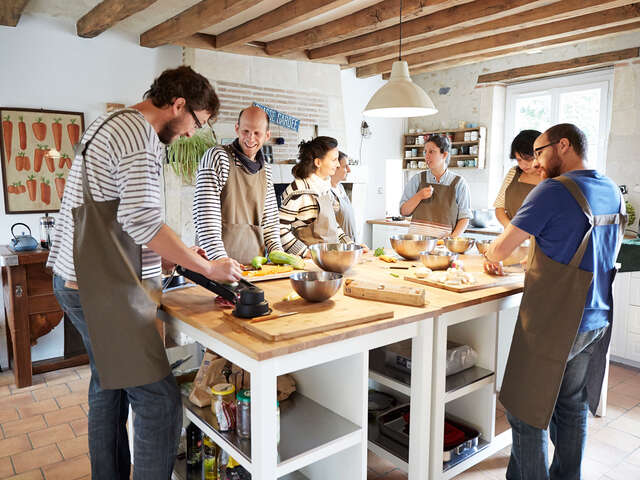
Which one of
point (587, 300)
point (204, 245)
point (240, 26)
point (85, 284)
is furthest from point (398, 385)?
point (240, 26)

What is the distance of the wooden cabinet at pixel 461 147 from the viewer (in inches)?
241

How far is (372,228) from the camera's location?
267 inches

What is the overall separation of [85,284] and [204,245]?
2.67 ft

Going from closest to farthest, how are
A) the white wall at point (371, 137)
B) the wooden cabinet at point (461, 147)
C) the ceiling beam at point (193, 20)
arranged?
the ceiling beam at point (193, 20), the wooden cabinet at point (461, 147), the white wall at point (371, 137)

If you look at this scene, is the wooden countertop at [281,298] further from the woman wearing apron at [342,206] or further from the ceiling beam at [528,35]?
the ceiling beam at [528,35]


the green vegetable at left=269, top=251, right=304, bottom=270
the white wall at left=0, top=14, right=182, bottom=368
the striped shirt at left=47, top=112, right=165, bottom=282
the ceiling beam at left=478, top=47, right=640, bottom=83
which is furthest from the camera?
the ceiling beam at left=478, top=47, right=640, bottom=83

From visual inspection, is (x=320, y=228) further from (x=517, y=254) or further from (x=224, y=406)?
(x=224, y=406)

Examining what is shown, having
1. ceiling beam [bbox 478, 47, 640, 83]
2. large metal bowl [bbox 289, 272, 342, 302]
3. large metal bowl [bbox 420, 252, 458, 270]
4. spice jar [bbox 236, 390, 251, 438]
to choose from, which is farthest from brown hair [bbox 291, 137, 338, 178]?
ceiling beam [bbox 478, 47, 640, 83]

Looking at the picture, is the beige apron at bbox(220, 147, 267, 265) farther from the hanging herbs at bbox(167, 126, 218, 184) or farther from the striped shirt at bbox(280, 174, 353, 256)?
the hanging herbs at bbox(167, 126, 218, 184)

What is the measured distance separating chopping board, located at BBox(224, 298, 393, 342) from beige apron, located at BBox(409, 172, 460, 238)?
79.6 inches

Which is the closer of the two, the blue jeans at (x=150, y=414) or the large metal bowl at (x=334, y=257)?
the blue jeans at (x=150, y=414)

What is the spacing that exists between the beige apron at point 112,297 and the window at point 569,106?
489 cm

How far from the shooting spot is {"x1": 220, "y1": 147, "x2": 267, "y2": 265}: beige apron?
102 inches

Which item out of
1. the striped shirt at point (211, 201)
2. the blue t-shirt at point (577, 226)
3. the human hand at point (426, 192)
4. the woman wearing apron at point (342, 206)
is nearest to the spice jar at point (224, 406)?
the striped shirt at point (211, 201)
